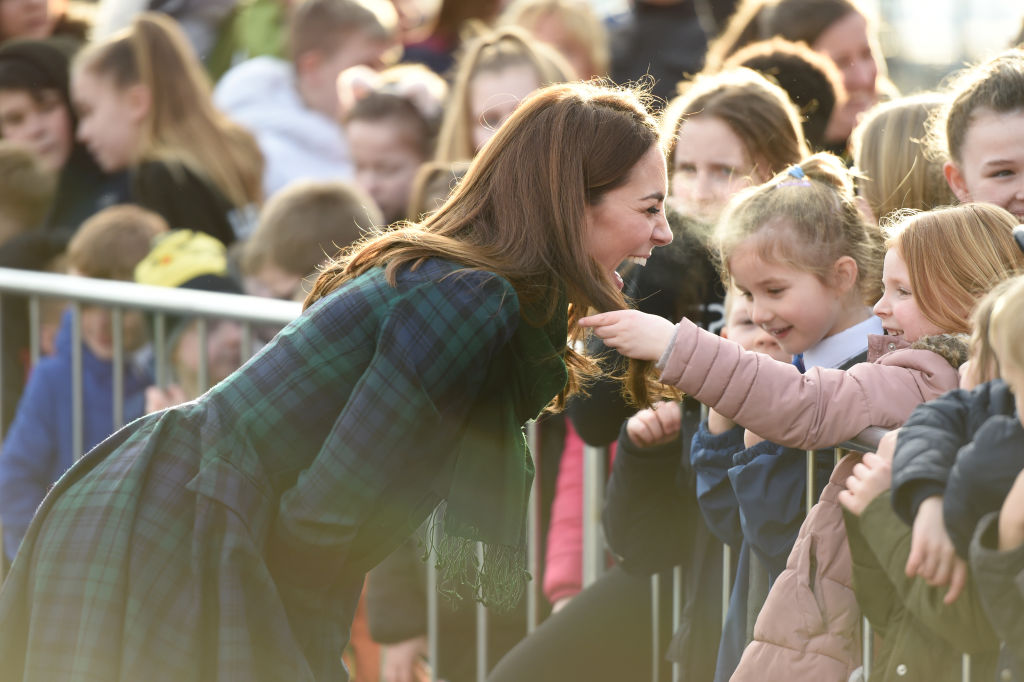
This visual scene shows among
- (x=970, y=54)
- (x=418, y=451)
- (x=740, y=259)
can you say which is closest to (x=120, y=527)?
(x=418, y=451)

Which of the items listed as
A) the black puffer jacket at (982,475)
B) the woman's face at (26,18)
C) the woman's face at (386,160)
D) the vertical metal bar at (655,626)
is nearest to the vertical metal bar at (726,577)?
the vertical metal bar at (655,626)

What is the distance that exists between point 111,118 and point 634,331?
384 centimetres

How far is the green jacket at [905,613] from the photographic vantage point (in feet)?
7.88

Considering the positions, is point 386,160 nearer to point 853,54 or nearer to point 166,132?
point 166,132

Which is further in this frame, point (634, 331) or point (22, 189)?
point (22, 189)

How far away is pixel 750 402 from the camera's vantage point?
268 centimetres

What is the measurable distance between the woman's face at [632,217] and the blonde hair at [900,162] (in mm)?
642

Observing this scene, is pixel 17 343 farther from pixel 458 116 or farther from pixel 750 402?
pixel 750 402

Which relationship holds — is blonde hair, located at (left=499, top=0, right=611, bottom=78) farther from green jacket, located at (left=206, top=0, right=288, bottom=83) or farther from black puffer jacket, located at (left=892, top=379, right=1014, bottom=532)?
black puffer jacket, located at (left=892, top=379, right=1014, bottom=532)

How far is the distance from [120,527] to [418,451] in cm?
59

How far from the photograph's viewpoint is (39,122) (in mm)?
6359

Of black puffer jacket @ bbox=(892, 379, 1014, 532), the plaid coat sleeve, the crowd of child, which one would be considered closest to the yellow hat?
the crowd of child

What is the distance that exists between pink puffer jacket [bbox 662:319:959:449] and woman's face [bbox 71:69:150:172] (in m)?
3.77

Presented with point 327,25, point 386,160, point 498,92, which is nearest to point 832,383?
point 498,92
